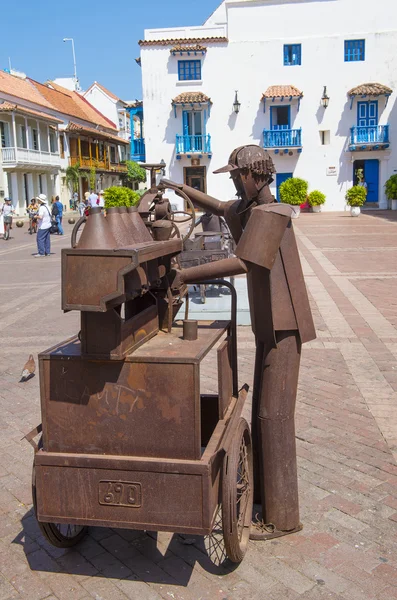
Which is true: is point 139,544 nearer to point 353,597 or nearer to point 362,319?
point 353,597

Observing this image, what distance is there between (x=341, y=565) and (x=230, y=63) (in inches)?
1255

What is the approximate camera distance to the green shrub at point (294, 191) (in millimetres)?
29453

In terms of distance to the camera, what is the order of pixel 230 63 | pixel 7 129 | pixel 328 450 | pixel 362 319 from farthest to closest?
pixel 7 129
pixel 230 63
pixel 362 319
pixel 328 450

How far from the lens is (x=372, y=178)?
32562mm

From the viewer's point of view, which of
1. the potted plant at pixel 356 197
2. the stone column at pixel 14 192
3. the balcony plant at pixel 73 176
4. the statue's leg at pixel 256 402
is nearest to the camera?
the statue's leg at pixel 256 402

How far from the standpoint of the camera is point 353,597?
2723 millimetres

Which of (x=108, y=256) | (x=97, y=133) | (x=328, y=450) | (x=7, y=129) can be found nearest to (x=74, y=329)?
(x=328, y=450)

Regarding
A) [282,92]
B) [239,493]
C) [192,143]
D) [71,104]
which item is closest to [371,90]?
[282,92]

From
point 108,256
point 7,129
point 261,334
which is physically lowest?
point 261,334

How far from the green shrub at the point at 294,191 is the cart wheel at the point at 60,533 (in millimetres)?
27180

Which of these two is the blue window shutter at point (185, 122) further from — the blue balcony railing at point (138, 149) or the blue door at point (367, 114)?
the blue door at point (367, 114)

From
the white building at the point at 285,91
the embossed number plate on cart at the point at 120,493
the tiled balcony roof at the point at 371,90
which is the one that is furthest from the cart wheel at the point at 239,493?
the tiled balcony roof at the point at 371,90

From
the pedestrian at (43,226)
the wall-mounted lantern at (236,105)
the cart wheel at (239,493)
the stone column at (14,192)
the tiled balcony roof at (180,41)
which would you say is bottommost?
the cart wheel at (239,493)

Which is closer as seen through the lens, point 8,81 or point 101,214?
point 101,214
